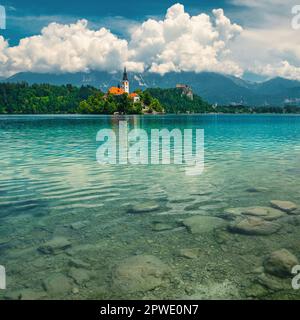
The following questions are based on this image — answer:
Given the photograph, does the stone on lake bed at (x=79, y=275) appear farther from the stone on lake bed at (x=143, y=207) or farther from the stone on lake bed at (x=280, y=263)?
the stone on lake bed at (x=143, y=207)

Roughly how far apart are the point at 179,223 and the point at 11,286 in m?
7.32

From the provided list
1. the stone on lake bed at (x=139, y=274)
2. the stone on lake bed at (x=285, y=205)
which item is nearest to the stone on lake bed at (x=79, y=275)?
the stone on lake bed at (x=139, y=274)

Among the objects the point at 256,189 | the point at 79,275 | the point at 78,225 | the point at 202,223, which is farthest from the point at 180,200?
the point at 79,275

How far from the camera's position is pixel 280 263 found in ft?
33.6

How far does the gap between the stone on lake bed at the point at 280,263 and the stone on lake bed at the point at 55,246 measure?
7.04m

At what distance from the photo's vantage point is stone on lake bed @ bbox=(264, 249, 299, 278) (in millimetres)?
9945

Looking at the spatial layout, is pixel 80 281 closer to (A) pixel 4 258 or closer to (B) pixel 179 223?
(A) pixel 4 258

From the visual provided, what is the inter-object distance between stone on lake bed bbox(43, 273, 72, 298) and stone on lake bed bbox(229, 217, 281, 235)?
278 inches

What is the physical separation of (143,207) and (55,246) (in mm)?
5637

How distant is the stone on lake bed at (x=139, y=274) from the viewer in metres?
9.35

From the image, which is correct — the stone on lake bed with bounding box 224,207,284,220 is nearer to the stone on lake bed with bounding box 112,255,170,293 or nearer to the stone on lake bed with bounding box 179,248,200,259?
the stone on lake bed with bounding box 179,248,200,259

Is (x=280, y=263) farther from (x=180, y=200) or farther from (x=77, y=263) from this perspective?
(x=180, y=200)

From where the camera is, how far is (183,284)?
9.45 m
